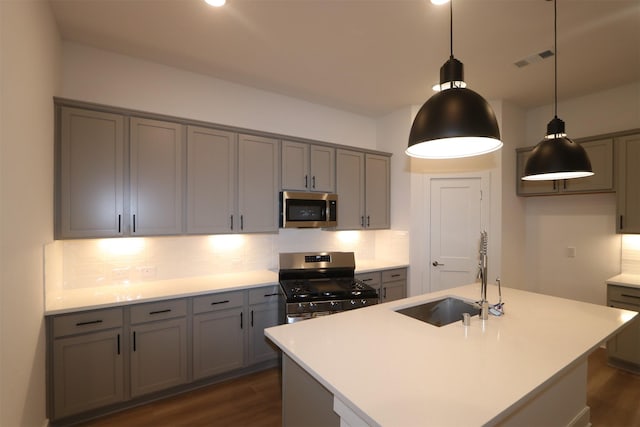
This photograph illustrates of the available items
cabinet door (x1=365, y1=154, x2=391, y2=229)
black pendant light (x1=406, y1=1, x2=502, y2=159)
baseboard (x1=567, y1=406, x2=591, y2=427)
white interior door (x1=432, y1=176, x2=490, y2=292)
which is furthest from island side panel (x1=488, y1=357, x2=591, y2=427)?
cabinet door (x1=365, y1=154, x2=391, y2=229)

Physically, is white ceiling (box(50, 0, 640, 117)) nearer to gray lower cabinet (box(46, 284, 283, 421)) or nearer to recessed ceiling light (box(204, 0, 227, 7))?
recessed ceiling light (box(204, 0, 227, 7))

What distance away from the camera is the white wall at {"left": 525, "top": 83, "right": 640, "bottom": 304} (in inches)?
137

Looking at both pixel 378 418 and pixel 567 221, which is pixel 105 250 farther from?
pixel 567 221

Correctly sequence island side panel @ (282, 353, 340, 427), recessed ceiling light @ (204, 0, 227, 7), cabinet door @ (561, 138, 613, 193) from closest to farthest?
island side panel @ (282, 353, 340, 427) → recessed ceiling light @ (204, 0, 227, 7) → cabinet door @ (561, 138, 613, 193)

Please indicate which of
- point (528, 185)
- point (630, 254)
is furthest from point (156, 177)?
point (630, 254)

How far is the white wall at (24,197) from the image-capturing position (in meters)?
1.36

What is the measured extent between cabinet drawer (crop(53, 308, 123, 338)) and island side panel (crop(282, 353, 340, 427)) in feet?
4.71

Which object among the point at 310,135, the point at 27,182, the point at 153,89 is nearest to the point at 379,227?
the point at 310,135

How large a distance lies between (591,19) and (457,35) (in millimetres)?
943

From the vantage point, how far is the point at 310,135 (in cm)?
393

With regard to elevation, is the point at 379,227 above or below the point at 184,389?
above

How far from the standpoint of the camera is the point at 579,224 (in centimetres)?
373

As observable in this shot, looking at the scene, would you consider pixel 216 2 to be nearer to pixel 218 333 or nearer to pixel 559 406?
pixel 218 333

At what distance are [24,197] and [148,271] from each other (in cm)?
144
